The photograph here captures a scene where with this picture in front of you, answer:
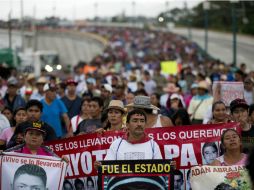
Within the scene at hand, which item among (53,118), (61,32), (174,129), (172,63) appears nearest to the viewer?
(174,129)

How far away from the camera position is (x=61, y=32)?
74.1 metres

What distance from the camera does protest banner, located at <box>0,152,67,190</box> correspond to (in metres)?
8.45

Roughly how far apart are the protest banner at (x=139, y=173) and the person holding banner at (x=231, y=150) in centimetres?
66

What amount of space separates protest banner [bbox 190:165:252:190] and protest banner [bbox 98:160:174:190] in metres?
0.36

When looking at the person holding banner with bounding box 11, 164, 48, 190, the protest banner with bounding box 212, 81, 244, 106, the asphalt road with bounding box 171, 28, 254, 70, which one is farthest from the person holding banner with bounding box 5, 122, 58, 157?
the asphalt road with bounding box 171, 28, 254, 70

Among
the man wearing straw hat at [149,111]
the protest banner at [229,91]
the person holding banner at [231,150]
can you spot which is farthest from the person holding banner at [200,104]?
the person holding banner at [231,150]

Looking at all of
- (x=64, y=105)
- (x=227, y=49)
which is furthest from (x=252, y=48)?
(x=64, y=105)

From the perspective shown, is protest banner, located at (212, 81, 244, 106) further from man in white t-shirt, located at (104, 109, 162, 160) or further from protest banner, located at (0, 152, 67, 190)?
protest banner, located at (0, 152, 67, 190)

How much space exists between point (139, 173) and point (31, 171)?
52.9 inches

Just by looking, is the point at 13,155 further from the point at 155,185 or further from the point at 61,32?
the point at 61,32

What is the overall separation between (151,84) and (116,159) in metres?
13.0

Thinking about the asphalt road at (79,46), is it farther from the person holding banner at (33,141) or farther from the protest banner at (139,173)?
the protest banner at (139,173)

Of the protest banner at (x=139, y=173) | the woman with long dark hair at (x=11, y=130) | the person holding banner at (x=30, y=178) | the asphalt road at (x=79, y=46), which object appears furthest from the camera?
the asphalt road at (x=79, y=46)

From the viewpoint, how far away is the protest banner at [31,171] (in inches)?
332
